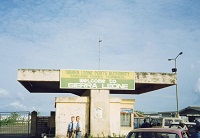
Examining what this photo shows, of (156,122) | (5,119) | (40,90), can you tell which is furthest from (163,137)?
(5,119)

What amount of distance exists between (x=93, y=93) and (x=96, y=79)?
104cm

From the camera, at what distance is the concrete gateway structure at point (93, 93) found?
20656mm

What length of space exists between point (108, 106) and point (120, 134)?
2342mm

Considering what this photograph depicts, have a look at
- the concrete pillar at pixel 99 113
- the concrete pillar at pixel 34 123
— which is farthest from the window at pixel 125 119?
the concrete pillar at pixel 34 123

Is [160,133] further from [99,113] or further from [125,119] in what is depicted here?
[125,119]

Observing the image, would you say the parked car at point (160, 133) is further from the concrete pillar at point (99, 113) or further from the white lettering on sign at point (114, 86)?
the white lettering on sign at point (114, 86)

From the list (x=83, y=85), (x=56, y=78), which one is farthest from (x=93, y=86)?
(x=56, y=78)

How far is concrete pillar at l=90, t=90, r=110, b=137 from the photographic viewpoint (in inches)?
814

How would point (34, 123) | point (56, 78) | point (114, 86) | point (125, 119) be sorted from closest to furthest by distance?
point (56, 78) → point (114, 86) → point (125, 119) → point (34, 123)

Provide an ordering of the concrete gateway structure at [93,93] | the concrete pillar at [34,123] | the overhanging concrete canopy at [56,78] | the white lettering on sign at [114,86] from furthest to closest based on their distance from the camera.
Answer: the concrete pillar at [34,123] < the white lettering on sign at [114,86] < the concrete gateway structure at [93,93] < the overhanging concrete canopy at [56,78]

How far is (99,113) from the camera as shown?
2092 centimetres

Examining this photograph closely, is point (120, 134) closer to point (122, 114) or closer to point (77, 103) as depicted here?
point (122, 114)

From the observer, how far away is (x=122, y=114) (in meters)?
22.8

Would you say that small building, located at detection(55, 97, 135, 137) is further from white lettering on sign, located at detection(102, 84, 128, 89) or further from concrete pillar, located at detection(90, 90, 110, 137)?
white lettering on sign, located at detection(102, 84, 128, 89)
